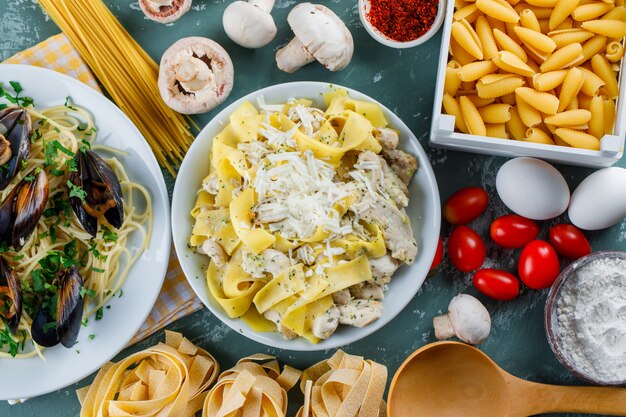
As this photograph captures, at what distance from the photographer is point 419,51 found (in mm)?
3020

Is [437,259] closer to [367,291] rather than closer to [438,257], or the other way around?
[438,257]

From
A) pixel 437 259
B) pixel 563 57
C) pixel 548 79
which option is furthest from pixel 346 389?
pixel 563 57

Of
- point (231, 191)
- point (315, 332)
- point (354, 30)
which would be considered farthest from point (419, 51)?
point (315, 332)

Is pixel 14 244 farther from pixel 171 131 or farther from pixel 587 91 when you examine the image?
pixel 587 91

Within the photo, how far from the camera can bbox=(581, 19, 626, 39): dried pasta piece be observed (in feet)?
8.66

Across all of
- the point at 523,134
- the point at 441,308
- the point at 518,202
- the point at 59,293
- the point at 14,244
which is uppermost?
the point at 14,244

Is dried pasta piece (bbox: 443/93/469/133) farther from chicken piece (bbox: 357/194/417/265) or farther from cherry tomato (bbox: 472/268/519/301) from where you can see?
cherry tomato (bbox: 472/268/519/301)

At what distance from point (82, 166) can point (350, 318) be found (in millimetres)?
1164

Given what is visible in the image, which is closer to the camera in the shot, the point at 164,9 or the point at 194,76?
the point at 194,76

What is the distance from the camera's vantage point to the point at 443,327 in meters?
2.94

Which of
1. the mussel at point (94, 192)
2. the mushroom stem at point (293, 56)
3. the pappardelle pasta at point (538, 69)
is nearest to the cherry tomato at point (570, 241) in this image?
the pappardelle pasta at point (538, 69)

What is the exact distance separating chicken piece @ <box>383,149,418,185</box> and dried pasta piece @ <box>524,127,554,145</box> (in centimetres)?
45

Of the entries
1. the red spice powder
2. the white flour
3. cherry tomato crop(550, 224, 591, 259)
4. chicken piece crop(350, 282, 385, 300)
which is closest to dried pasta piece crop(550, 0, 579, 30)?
the red spice powder

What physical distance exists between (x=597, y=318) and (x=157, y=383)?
1.81 meters
